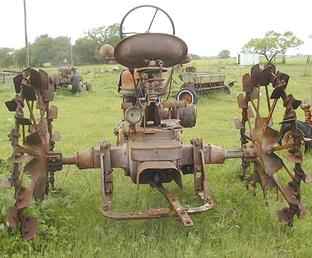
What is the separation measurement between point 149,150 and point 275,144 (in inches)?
48.6

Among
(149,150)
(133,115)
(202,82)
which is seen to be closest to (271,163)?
(149,150)

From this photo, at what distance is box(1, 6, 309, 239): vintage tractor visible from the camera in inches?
162

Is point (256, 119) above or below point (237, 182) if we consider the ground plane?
above

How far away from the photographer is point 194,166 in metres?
4.51

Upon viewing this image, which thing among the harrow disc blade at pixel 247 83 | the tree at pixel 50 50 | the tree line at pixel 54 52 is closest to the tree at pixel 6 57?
the tree line at pixel 54 52

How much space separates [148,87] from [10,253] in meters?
1.84

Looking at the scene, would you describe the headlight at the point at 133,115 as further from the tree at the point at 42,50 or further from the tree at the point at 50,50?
the tree at the point at 42,50

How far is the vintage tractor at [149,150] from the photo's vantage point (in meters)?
4.11

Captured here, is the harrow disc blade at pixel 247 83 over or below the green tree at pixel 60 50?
below

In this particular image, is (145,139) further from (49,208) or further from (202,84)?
(202,84)

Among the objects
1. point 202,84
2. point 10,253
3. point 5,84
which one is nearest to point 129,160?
point 10,253

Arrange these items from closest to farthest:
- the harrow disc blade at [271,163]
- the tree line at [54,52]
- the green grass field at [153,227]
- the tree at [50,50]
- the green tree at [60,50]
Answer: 1. the green grass field at [153,227]
2. the harrow disc blade at [271,163]
3. the tree line at [54,52]
4. the green tree at [60,50]
5. the tree at [50,50]

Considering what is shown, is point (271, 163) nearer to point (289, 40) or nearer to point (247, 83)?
point (247, 83)

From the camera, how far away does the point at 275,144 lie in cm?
466
